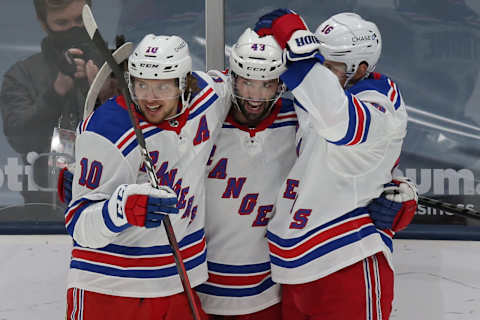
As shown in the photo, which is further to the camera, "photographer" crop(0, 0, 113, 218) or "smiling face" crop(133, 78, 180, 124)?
"photographer" crop(0, 0, 113, 218)

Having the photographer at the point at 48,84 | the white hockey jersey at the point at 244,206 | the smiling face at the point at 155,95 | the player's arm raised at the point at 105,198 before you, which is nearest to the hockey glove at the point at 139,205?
the player's arm raised at the point at 105,198

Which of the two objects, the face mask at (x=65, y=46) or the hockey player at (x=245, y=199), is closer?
the hockey player at (x=245, y=199)

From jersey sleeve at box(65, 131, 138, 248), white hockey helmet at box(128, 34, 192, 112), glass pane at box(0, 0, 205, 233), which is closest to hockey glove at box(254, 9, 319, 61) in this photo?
white hockey helmet at box(128, 34, 192, 112)

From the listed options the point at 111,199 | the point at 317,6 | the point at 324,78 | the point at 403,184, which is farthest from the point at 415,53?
the point at 111,199

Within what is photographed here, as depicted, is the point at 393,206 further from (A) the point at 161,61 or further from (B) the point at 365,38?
(A) the point at 161,61

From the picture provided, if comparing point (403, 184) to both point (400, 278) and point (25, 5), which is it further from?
point (25, 5)

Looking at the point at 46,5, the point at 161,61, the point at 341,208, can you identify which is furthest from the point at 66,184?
the point at 46,5

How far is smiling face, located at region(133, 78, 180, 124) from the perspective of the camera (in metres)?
1.81

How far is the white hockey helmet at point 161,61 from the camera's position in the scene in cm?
179

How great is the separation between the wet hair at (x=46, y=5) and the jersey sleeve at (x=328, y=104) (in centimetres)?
232

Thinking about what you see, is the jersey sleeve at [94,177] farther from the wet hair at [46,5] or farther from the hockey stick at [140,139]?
the wet hair at [46,5]

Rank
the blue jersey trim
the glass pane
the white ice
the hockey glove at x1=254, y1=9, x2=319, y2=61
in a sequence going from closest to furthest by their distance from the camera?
1. the hockey glove at x1=254, y1=9, x2=319, y2=61
2. the blue jersey trim
3. the white ice
4. the glass pane

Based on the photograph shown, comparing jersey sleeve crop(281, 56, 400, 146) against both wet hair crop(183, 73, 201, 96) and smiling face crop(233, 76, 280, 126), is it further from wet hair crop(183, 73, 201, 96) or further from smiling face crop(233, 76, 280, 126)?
wet hair crop(183, 73, 201, 96)

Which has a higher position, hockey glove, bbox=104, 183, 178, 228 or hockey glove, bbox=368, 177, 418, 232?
hockey glove, bbox=104, 183, 178, 228
